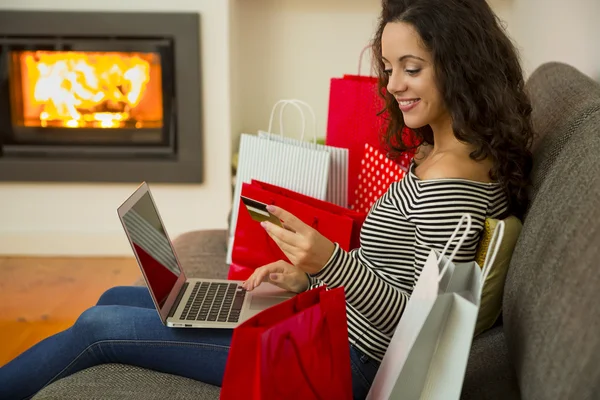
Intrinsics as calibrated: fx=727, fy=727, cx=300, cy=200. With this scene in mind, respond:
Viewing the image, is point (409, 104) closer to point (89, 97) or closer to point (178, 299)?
point (178, 299)

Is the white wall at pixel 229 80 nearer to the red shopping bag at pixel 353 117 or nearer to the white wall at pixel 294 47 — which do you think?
the white wall at pixel 294 47

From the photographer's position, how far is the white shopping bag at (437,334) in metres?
0.97

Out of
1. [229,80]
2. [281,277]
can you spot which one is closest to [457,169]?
[281,277]

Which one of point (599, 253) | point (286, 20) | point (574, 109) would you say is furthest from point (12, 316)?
point (599, 253)

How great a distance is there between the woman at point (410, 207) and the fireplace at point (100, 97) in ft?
6.85

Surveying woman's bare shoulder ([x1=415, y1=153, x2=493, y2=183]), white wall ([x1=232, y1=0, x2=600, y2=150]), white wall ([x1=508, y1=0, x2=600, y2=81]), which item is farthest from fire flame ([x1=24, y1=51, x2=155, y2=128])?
woman's bare shoulder ([x1=415, y1=153, x2=493, y2=183])

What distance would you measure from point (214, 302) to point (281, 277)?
18 cm

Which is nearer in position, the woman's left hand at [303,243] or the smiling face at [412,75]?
the woman's left hand at [303,243]

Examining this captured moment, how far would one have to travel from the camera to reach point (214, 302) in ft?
5.06

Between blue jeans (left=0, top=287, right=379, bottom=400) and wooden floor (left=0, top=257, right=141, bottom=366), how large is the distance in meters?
1.02

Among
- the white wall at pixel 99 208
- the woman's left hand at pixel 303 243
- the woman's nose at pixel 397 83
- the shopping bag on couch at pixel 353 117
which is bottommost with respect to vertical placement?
the white wall at pixel 99 208

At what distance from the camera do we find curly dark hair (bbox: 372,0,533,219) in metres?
1.32

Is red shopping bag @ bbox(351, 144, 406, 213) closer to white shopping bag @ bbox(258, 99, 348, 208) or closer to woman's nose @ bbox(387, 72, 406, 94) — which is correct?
white shopping bag @ bbox(258, 99, 348, 208)

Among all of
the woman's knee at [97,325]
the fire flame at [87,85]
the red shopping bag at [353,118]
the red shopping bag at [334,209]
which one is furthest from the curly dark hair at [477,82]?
the fire flame at [87,85]
